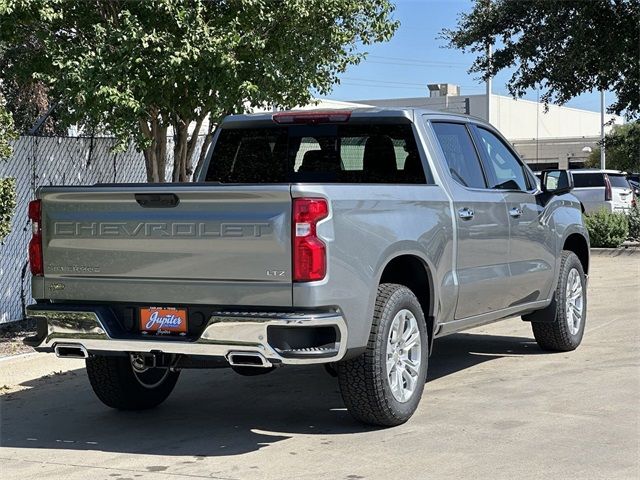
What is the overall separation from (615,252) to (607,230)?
2.11 feet

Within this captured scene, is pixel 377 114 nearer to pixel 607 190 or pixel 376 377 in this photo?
pixel 376 377

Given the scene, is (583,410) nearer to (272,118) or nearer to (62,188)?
(272,118)

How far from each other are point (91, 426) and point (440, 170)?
3060 mm

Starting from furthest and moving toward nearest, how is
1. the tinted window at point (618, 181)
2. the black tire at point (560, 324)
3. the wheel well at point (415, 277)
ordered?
the tinted window at point (618, 181), the black tire at point (560, 324), the wheel well at point (415, 277)

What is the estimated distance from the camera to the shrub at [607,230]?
66.4ft

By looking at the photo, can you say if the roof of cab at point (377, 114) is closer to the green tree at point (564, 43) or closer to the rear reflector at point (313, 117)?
the rear reflector at point (313, 117)

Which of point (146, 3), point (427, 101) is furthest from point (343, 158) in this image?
point (427, 101)

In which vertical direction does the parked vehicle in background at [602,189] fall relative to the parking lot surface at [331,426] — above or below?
above

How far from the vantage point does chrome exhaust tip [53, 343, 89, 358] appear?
6.73 metres

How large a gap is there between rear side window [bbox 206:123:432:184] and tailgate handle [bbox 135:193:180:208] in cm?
198

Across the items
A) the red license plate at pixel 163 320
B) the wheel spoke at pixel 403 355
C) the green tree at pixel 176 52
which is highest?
the green tree at pixel 176 52

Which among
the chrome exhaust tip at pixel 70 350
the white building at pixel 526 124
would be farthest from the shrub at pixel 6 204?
the white building at pixel 526 124

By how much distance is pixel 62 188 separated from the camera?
6828mm

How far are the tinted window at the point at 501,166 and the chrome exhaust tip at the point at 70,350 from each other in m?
3.58
